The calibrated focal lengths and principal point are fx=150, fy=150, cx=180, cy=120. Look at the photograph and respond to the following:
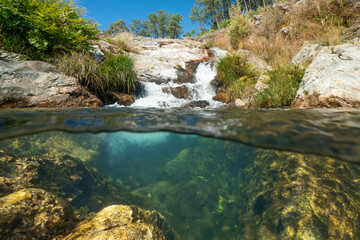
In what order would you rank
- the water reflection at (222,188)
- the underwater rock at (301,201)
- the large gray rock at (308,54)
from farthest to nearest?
1. the large gray rock at (308,54)
2. the water reflection at (222,188)
3. the underwater rock at (301,201)

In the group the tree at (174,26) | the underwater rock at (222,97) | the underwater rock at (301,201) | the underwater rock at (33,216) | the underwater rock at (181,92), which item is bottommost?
the underwater rock at (301,201)

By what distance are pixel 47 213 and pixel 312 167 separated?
5112 millimetres

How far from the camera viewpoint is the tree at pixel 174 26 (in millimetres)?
41594

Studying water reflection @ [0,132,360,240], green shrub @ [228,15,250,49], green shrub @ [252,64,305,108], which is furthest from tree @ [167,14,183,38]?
water reflection @ [0,132,360,240]

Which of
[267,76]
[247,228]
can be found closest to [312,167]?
[247,228]

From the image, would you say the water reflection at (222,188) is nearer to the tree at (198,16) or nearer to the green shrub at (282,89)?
the green shrub at (282,89)

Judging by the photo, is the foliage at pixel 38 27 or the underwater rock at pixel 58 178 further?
the foliage at pixel 38 27

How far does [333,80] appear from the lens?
155 inches

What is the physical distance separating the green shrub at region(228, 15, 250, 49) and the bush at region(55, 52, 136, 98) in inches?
369

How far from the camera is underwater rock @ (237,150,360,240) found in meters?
2.54

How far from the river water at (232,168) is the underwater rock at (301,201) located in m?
0.02

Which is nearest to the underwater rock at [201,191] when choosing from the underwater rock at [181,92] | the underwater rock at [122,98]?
the underwater rock at [181,92]

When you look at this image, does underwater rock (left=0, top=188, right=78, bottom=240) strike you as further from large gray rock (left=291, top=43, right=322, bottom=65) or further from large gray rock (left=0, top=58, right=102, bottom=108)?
large gray rock (left=291, top=43, right=322, bottom=65)

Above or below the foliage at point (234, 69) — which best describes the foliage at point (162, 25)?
above
